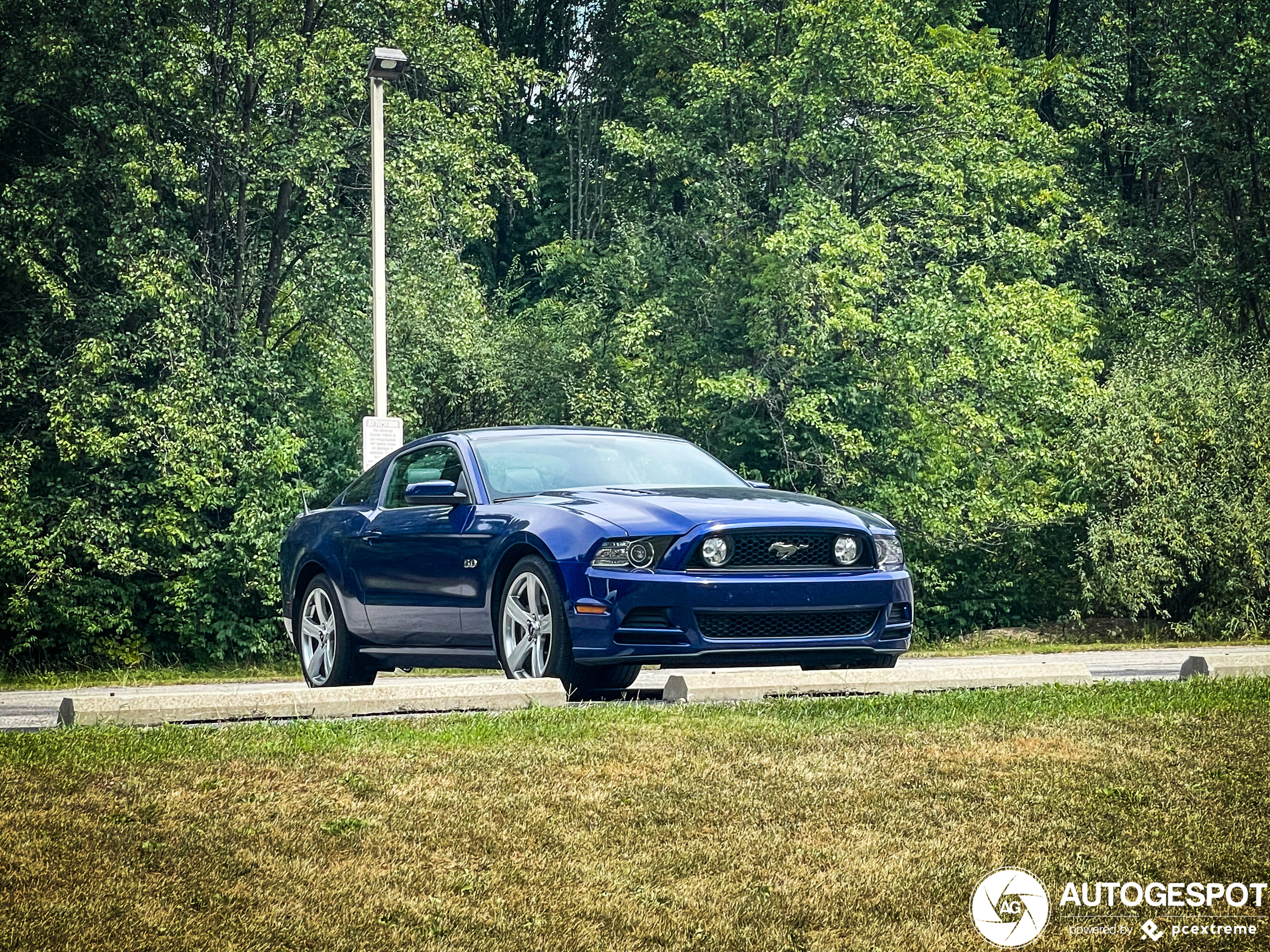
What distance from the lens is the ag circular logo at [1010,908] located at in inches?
195

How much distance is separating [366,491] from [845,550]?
3668mm

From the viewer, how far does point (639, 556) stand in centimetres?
888

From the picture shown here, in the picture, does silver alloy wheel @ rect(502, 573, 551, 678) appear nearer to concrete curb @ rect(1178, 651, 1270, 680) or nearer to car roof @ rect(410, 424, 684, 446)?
car roof @ rect(410, 424, 684, 446)

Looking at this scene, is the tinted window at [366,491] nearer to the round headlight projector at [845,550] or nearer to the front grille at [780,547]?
the front grille at [780,547]

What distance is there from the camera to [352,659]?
11.0 meters

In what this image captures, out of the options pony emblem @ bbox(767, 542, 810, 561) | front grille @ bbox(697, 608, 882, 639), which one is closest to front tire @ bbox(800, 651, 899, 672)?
front grille @ bbox(697, 608, 882, 639)

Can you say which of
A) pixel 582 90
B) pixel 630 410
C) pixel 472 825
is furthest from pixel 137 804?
pixel 582 90

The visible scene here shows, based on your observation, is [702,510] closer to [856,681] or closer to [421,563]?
[856,681]

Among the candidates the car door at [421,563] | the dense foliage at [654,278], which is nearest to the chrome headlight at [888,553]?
the car door at [421,563]

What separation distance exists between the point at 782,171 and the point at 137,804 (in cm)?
2870

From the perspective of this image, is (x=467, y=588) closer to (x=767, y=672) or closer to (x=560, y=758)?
(x=767, y=672)

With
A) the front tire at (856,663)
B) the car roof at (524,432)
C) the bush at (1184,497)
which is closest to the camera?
the front tire at (856,663)

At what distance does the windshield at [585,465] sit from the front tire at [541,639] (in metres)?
0.84

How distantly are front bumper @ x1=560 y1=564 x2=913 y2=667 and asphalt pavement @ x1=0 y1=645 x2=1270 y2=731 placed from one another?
1.58 feet
